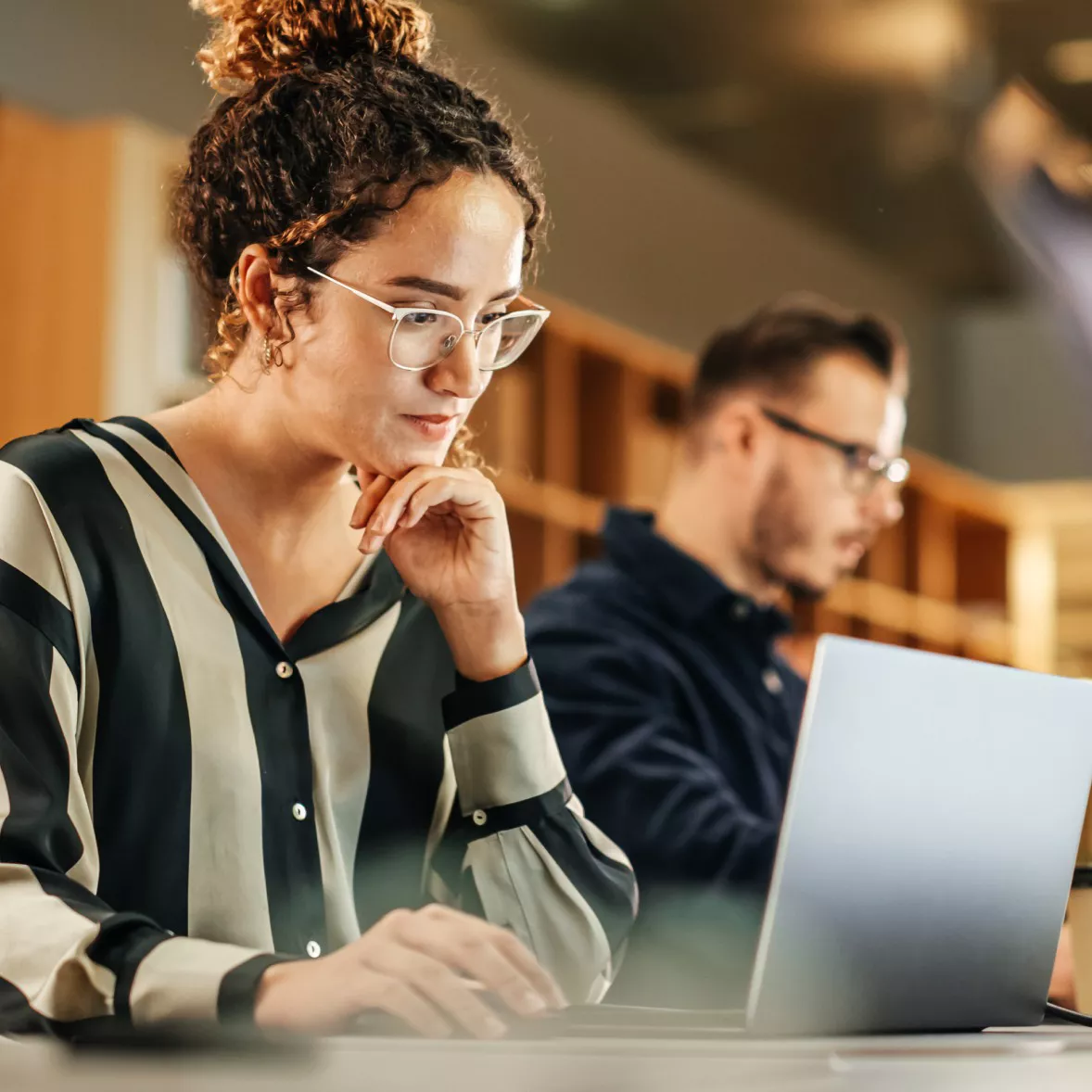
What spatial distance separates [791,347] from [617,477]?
173cm

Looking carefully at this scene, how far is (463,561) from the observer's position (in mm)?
1227

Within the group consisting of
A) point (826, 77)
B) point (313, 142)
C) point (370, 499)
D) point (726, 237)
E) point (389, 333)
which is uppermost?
point (826, 77)

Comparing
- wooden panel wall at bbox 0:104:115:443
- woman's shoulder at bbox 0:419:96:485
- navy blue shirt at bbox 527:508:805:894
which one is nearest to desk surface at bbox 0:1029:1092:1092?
woman's shoulder at bbox 0:419:96:485

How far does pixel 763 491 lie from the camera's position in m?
2.32

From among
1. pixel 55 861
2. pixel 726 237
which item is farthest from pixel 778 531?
pixel 726 237

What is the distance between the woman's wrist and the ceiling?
328 centimetres

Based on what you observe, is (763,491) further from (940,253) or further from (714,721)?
(940,253)

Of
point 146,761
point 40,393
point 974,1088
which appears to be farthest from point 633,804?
point 40,393

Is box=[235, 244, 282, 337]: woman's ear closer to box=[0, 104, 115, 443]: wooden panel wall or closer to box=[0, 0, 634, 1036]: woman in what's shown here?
box=[0, 0, 634, 1036]: woman

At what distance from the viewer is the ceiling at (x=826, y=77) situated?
436 centimetres

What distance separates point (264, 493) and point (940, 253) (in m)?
5.28

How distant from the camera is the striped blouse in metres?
0.91

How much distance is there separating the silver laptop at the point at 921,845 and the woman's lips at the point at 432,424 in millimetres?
397

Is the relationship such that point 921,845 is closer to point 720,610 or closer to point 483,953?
point 483,953
